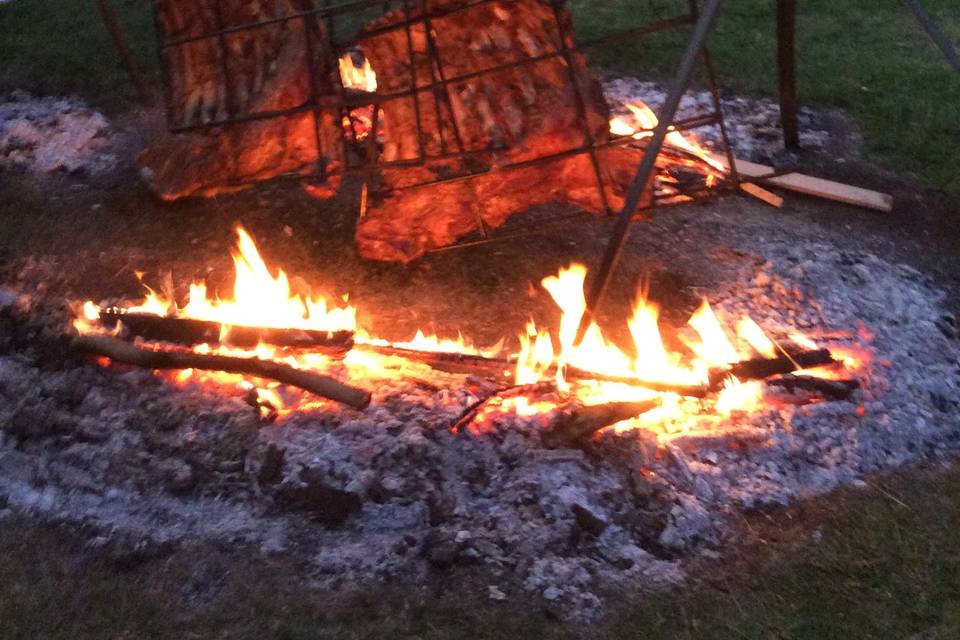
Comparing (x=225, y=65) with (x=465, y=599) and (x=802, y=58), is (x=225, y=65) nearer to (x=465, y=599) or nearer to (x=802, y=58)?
(x=465, y=599)

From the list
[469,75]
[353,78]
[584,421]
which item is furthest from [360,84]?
[584,421]

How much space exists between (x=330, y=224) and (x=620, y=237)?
75.8 inches

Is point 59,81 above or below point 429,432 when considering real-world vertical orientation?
above

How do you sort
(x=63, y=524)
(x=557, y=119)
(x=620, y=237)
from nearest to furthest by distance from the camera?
(x=63, y=524)
(x=620, y=237)
(x=557, y=119)

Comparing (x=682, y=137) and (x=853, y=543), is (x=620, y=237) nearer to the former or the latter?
(x=853, y=543)

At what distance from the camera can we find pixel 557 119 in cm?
384

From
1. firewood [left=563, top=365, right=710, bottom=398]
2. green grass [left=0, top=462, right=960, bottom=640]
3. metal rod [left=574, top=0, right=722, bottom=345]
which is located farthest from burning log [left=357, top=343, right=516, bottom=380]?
green grass [left=0, top=462, right=960, bottom=640]

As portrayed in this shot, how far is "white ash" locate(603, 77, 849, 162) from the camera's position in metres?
5.54

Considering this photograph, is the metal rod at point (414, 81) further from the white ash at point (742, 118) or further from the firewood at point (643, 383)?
the white ash at point (742, 118)

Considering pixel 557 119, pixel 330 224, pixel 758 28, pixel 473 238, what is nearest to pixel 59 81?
pixel 330 224

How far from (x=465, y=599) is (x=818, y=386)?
5.94 ft

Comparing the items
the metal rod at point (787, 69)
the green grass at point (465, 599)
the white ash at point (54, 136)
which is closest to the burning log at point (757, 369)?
the green grass at point (465, 599)

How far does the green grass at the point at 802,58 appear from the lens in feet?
18.6

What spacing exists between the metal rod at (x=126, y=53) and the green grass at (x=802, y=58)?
236 millimetres
